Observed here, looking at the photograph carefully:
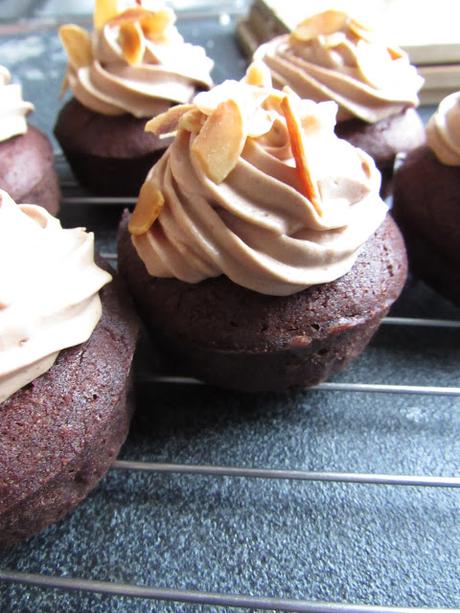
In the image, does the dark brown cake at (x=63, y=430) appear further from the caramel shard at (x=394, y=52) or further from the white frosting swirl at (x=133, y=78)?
the caramel shard at (x=394, y=52)

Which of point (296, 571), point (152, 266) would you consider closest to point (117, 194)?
point (152, 266)

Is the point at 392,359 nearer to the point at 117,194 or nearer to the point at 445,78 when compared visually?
the point at 117,194

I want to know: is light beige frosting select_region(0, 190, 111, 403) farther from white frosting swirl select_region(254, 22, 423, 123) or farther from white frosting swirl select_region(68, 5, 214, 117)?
white frosting swirl select_region(254, 22, 423, 123)

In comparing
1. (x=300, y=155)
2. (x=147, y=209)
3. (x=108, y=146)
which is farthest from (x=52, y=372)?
(x=108, y=146)

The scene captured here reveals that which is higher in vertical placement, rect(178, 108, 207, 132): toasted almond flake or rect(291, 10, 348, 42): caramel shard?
rect(178, 108, 207, 132): toasted almond flake

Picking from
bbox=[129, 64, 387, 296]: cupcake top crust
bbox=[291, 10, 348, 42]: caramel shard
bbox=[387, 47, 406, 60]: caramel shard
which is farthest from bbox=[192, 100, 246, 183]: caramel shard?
bbox=[387, 47, 406, 60]: caramel shard

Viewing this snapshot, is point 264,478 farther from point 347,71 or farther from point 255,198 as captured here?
point 347,71
